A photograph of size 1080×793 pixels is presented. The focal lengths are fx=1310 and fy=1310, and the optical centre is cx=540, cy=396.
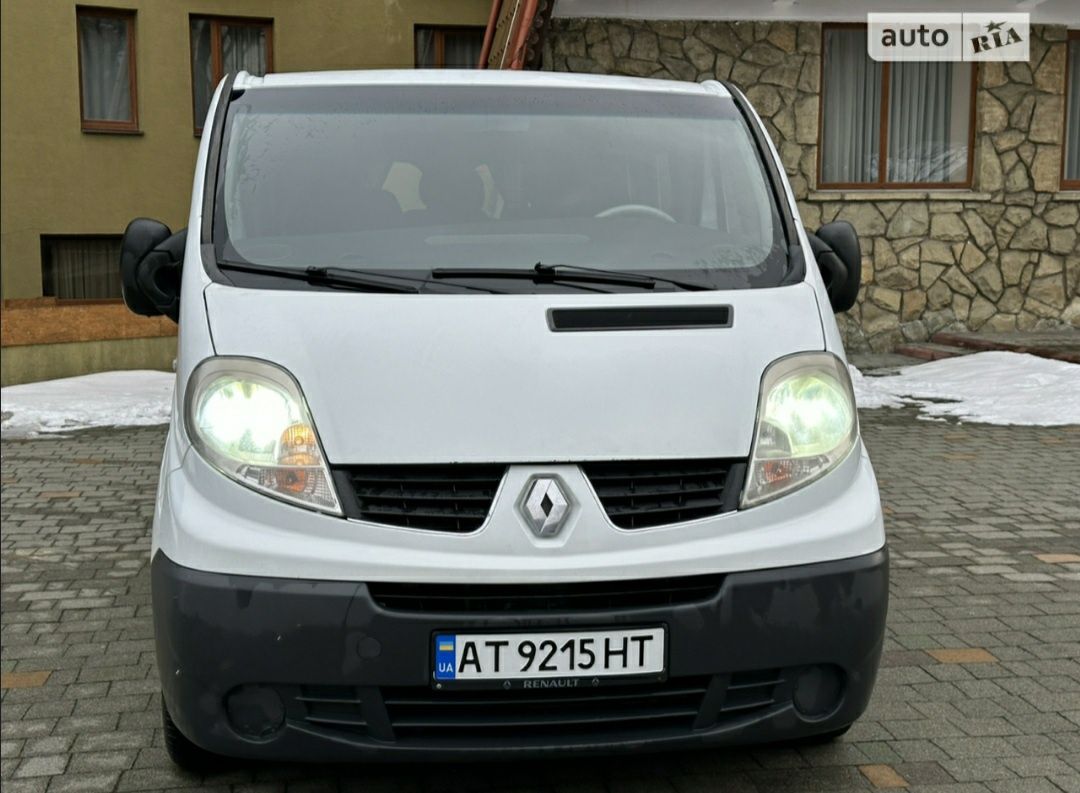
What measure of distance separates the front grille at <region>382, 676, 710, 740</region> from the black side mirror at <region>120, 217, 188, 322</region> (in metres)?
1.55

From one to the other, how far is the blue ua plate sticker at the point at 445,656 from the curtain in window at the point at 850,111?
12700 mm

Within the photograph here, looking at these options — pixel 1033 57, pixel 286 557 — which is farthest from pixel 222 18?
pixel 286 557

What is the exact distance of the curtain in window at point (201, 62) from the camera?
1756 cm

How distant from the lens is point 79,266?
17.3 m

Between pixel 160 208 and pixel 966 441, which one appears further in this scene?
pixel 160 208

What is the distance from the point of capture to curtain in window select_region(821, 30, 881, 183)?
14.7 meters

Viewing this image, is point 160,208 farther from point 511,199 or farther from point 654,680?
point 654,680

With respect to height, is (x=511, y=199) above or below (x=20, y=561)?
above

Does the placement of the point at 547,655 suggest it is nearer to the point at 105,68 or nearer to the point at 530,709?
the point at 530,709

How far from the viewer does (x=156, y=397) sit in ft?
40.2

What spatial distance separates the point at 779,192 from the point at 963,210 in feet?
37.4

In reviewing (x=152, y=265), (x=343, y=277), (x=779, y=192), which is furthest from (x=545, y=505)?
(x=152, y=265)

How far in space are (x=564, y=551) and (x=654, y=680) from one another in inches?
13.8

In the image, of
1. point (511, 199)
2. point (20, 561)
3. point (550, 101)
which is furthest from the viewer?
point (20, 561)
